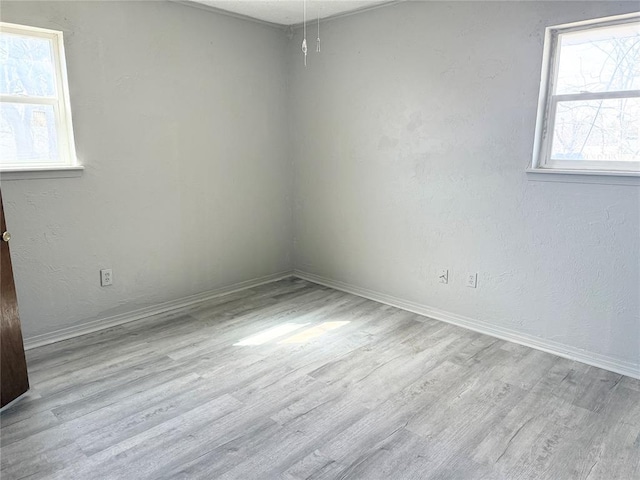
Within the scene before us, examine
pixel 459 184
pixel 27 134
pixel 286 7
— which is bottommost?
pixel 459 184

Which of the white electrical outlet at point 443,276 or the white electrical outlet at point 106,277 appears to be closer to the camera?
the white electrical outlet at point 106,277

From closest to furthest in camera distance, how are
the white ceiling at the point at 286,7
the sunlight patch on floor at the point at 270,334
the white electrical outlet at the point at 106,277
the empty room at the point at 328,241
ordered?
1. the empty room at the point at 328,241
2. the sunlight patch on floor at the point at 270,334
3. the white electrical outlet at the point at 106,277
4. the white ceiling at the point at 286,7

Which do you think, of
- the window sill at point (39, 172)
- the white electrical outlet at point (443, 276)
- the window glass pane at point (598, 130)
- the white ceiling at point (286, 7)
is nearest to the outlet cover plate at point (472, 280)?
the white electrical outlet at point (443, 276)

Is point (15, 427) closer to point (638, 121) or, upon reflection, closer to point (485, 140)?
point (485, 140)

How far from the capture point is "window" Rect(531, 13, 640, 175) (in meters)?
2.59

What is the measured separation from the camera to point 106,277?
333cm

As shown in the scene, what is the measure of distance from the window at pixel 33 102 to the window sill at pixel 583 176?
310 centimetres

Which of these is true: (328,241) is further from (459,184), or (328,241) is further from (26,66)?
(26,66)

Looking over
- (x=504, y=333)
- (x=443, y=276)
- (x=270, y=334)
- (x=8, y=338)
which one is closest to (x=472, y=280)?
(x=443, y=276)

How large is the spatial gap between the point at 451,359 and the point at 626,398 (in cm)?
95

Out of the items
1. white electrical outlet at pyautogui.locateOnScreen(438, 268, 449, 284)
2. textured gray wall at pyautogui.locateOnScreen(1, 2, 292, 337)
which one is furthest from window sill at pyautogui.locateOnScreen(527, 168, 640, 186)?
textured gray wall at pyautogui.locateOnScreen(1, 2, 292, 337)

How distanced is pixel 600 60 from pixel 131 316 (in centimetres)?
367

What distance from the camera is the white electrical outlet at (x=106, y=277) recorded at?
130 inches

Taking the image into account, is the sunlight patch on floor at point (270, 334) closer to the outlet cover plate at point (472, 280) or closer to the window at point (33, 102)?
the outlet cover plate at point (472, 280)
